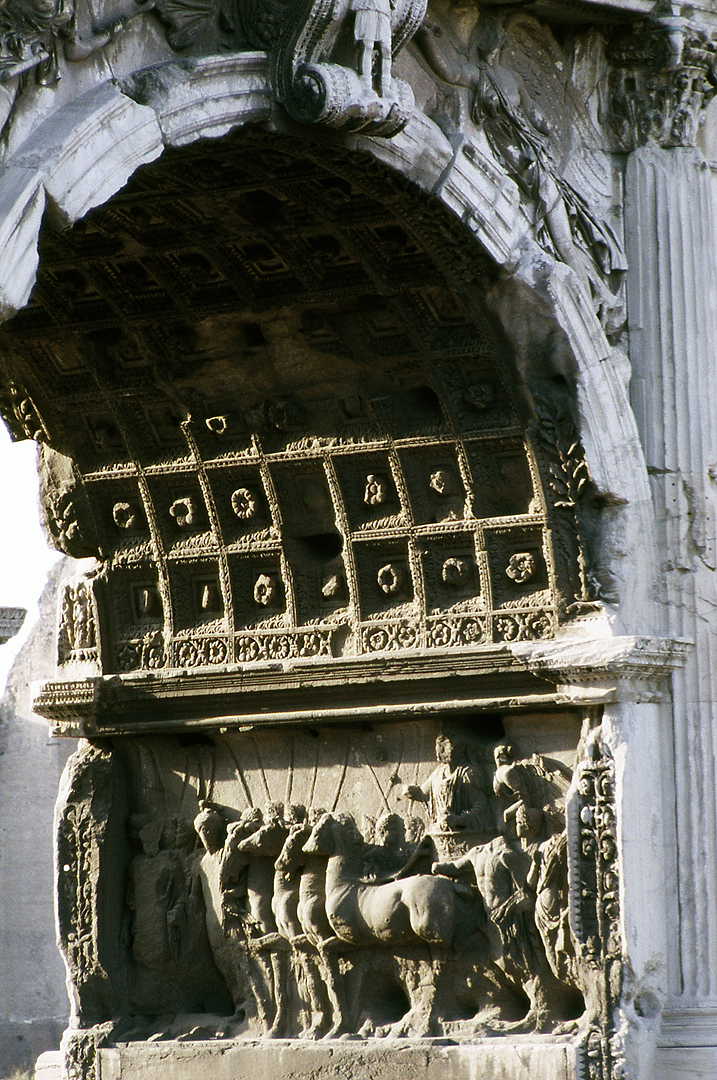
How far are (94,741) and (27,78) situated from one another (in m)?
5.52

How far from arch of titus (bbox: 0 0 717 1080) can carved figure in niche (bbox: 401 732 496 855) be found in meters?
0.02

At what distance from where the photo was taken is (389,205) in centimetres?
942

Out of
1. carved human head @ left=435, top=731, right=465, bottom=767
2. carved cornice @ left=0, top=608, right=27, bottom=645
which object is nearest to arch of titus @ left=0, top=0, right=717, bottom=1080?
carved human head @ left=435, top=731, right=465, bottom=767

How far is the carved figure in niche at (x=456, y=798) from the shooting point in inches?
428

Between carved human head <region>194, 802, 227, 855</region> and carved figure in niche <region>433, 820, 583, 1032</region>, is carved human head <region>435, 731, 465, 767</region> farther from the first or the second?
carved human head <region>194, 802, 227, 855</region>

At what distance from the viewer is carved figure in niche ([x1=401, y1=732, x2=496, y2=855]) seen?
35.7 feet

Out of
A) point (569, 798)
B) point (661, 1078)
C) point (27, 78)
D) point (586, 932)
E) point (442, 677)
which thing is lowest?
point (661, 1078)

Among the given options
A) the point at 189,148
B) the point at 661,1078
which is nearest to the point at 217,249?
the point at 189,148

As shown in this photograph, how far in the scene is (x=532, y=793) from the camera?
35.0 ft

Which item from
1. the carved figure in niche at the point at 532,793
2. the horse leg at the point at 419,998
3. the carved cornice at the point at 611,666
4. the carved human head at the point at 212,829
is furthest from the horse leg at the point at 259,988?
the carved cornice at the point at 611,666

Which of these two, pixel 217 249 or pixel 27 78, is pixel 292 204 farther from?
pixel 27 78

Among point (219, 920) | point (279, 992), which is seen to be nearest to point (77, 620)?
point (219, 920)

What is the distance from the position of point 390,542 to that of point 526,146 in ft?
7.88

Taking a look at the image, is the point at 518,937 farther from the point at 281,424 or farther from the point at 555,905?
the point at 281,424
